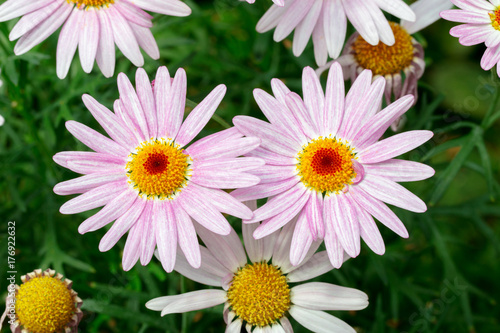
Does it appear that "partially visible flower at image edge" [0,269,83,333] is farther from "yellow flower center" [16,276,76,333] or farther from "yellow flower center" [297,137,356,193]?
"yellow flower center" [297,137,356,193]

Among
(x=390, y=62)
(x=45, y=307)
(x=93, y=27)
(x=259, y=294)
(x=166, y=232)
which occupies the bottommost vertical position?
(x=259, y=294)

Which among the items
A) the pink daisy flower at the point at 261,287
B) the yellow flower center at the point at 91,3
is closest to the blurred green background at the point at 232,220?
the pink daisy flower at the point at 261,287

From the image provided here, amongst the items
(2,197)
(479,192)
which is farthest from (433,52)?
(2,197)

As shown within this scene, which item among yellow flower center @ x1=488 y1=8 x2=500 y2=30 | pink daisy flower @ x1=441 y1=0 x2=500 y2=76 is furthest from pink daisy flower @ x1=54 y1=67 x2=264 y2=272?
yellow flower center @ x1=488 y1=8 x2=500 y2=30

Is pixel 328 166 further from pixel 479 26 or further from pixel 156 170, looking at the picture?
pixel 479 26

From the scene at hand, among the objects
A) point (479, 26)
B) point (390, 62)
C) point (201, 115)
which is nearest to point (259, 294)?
point (201, 115)

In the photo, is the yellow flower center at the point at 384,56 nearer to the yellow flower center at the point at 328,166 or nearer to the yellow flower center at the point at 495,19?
the yellow flower center at the point at 495,19
